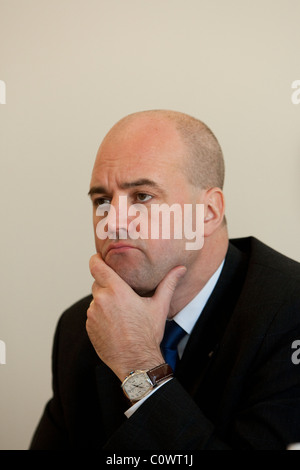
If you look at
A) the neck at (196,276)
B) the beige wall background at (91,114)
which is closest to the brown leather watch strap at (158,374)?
the neck at (196,276)

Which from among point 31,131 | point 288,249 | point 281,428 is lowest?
point 281,428

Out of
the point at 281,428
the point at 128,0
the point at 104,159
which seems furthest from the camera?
the point at 128,0

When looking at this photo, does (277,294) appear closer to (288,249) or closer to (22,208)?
(288,249)

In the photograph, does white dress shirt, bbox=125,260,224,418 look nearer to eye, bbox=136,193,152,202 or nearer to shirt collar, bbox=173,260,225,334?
shirt collar, bbox=173,260,225,334

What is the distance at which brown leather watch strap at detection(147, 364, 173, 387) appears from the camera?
4.66 ft

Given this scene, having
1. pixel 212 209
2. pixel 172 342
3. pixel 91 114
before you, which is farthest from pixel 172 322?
pixel 91 114

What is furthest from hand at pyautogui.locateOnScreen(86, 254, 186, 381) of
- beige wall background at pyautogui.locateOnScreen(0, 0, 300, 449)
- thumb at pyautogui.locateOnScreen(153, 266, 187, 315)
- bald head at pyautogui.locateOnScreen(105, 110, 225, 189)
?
beige wall background at pyautogui.locateOnScreen(0, 0, 300, 449)

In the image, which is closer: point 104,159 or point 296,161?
point 104,159

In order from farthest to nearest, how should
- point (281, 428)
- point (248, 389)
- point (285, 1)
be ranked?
point (285, 1) < point (248, 389) < point (281, 428)

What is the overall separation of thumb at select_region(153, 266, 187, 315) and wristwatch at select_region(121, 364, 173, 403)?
0.20 metres

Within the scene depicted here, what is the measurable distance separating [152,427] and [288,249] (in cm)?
116

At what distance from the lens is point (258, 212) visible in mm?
2324

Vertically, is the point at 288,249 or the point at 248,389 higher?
the point at 288,249

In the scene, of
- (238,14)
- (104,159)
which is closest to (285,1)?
(238,14)
